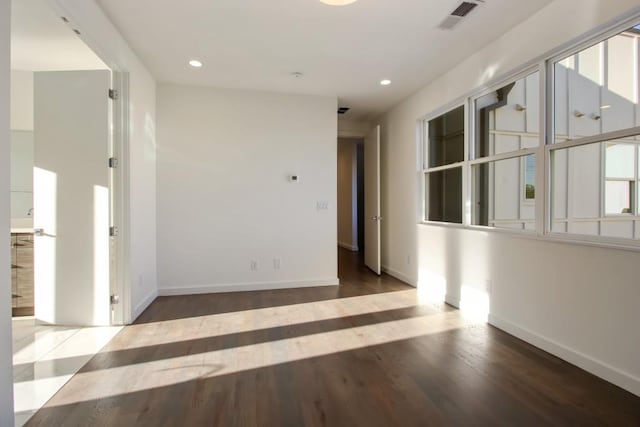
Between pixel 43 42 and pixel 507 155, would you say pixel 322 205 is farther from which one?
pixel 43 42

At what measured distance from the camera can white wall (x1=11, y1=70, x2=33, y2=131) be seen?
3744mm

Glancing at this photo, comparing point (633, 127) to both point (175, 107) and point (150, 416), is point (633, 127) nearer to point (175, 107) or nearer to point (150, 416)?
point (150, 416)

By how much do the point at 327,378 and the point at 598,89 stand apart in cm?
286

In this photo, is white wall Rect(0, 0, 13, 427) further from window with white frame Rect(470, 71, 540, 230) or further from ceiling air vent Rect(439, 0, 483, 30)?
window with white frame Rect(470, 71, 540, 230)

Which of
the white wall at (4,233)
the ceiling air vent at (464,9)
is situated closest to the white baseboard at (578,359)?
the ceiling air vent at (464,9)

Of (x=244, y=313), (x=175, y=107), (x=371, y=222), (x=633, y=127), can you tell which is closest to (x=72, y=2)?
(x=175, y=107)

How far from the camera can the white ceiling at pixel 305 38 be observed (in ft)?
8.35

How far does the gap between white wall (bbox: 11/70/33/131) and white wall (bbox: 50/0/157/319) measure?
139 cm

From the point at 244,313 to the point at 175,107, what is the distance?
8.93 feet

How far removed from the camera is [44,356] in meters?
2.50

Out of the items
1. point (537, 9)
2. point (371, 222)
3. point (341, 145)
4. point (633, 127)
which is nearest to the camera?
point (633, 127)

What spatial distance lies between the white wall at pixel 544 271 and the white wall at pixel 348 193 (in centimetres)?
387

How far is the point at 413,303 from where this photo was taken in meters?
3.83

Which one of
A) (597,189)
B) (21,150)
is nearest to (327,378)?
(597,189)
